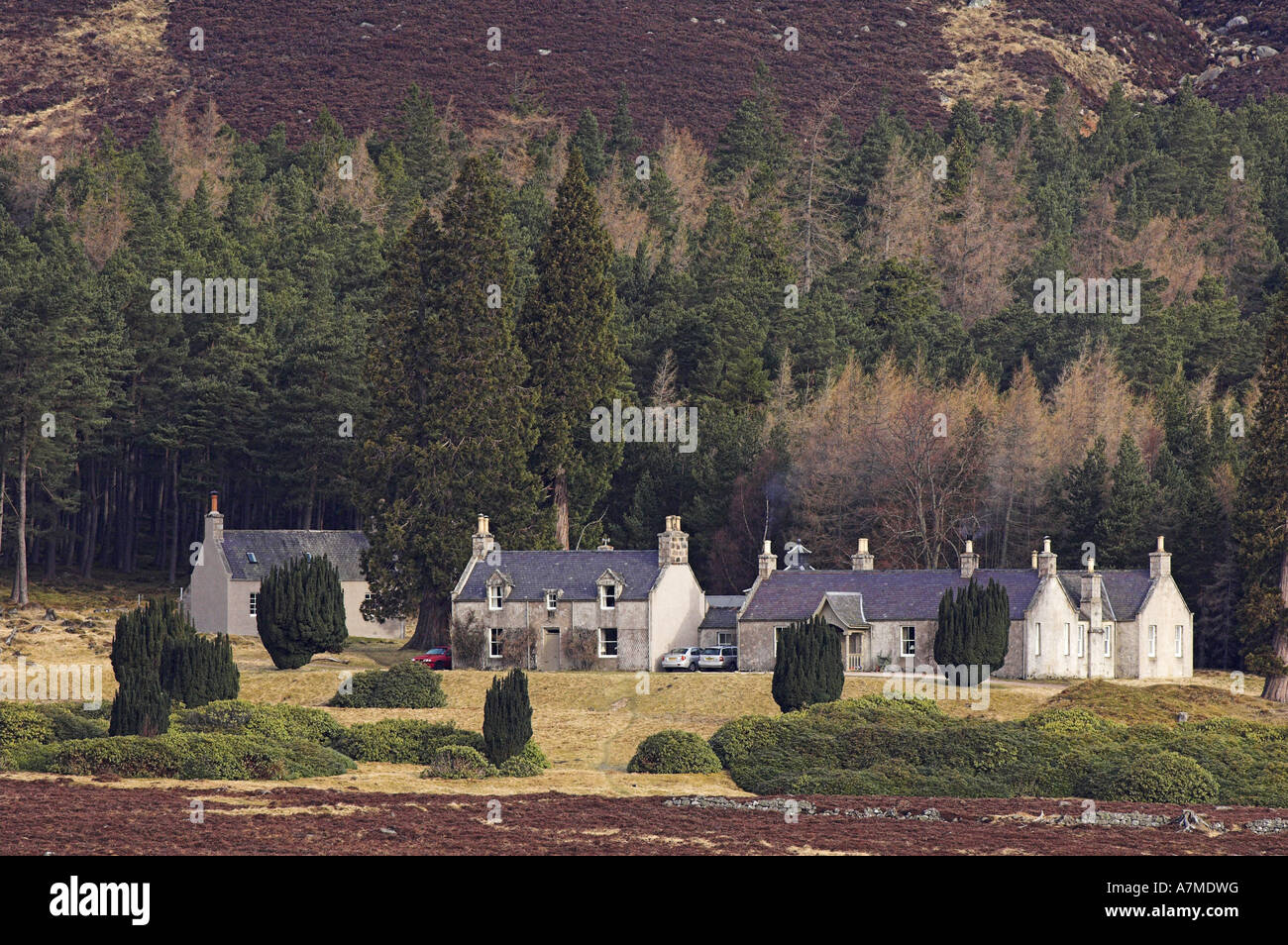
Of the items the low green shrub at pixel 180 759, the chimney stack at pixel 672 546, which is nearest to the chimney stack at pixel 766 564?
the chimney stack at pixel 672 546

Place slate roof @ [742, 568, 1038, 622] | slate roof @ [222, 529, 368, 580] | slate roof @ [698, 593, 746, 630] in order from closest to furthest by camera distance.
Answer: slate roof @ [742, 568, 1038, 622] < slate roof @ [698, 593, 746, 630] < slate roof @ [222, 529, 368, 580]

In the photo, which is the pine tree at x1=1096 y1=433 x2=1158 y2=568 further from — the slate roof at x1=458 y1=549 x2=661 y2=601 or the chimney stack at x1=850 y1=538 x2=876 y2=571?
the slate roof at x1=458 y1=549 x2=661 y2=601

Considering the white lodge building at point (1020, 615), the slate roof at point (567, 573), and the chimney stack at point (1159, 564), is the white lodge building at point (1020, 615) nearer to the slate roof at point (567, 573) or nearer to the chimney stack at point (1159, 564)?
the chimney stack at point (1159, 564)

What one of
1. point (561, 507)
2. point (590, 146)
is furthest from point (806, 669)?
point (590, 146)

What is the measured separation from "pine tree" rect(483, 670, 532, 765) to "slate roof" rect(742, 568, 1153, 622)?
19.8 metres

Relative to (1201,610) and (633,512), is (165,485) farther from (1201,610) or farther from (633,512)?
(1201,610)

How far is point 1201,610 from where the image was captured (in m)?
82.1

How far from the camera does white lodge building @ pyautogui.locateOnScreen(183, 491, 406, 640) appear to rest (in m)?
86.3

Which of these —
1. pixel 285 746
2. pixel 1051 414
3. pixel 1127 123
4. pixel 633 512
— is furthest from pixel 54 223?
pixel 1127 123

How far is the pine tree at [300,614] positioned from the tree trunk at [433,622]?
20.8 ft

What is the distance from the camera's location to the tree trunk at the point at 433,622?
79.7 metres

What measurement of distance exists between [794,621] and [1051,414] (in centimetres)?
3712

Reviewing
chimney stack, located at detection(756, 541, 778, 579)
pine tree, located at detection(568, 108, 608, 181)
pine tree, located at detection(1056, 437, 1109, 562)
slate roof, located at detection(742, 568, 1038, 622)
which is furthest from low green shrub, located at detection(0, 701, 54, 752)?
pine tree, located at detection(568, 108, 608, 181)

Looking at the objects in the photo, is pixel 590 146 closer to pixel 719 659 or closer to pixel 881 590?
pixel 719 659
